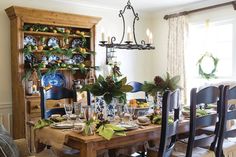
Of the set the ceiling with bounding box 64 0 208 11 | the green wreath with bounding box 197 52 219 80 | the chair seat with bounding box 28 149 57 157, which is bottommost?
the chair seat with bounding box 28 149 57 157

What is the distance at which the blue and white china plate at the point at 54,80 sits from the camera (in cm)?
445

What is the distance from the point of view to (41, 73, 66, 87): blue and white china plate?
445 cm

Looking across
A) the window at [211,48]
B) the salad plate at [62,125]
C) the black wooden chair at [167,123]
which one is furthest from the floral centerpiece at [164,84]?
the window at [211,48]

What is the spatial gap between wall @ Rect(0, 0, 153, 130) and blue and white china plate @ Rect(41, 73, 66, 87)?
0.52m

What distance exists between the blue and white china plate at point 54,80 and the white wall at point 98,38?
53cm

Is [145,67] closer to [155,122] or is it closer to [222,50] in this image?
[222,50]

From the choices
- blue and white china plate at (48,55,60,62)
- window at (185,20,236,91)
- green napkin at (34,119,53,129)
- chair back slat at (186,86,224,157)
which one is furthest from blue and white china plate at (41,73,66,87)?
chair back slat at (186,86,224,157)

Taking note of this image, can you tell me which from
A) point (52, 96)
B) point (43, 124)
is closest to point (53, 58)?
point (52, 96)

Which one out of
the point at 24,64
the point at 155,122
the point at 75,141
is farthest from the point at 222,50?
the point at 75,141

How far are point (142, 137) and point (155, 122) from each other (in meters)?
0.25

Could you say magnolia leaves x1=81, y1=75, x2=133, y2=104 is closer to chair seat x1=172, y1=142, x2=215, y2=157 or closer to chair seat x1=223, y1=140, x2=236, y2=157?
chair seat x1=172, y1=142, x2=215, y2=157

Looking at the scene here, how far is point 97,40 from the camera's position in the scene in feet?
16.9

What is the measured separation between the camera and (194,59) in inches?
205

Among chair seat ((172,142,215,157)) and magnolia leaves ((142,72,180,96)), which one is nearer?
chair seat ((172,142,215,157))
